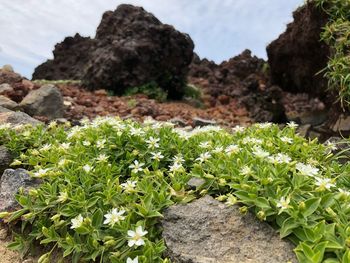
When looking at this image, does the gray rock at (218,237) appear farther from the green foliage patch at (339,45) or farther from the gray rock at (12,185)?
the green foliage patch at (339,45)

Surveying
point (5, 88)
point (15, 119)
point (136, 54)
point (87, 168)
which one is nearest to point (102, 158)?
point (87, 168)

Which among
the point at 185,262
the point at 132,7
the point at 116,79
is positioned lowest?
the point at 185,262

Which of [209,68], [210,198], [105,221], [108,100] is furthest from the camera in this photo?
[209,68]

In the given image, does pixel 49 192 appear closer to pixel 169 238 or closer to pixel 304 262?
pixel 169 238

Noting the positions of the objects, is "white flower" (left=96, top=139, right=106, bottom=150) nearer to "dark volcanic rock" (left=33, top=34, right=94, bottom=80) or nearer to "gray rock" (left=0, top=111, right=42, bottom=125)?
"gray rock" (left=0, top=111, right=42, bottom=125)

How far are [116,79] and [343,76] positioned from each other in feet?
19.1

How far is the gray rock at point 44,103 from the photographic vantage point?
6.23 m

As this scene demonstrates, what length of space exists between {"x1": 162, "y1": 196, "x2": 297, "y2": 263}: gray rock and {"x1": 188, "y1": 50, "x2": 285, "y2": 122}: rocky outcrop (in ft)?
24.0

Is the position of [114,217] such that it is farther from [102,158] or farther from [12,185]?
[12,185]

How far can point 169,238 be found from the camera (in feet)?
7.25

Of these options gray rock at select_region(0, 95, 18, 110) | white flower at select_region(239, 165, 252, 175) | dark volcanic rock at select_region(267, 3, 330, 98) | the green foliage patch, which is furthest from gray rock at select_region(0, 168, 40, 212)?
dark volcanic rock at select_region(267, 3, 330, 98)

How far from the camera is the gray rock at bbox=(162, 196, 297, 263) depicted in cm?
206

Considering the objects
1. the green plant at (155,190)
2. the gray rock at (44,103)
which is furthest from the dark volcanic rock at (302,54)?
the green plant at (155,190)

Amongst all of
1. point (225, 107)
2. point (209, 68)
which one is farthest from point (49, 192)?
point (209, 68)
